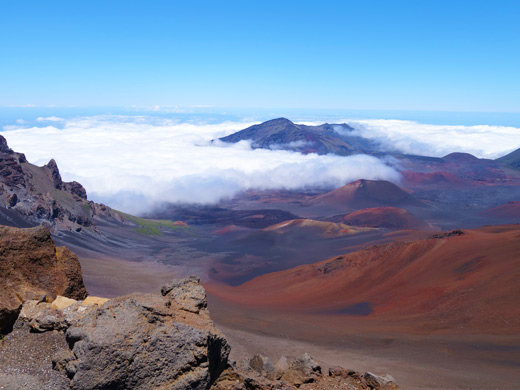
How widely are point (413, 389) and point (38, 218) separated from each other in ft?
155

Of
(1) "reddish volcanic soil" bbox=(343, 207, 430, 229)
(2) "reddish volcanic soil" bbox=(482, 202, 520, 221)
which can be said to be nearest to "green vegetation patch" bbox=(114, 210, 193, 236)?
(1) "reddish volcanic soil" bbox=(343, 207, 430, 229)

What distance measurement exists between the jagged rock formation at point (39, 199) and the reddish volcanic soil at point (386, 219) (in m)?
44.3

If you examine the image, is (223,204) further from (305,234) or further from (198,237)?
(305,234)

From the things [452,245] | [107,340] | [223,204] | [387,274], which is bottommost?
[223,204]

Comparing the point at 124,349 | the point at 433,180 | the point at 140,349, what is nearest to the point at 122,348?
the point at 124,349

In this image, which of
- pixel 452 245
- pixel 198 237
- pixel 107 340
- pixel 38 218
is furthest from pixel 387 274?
pixel 198 237

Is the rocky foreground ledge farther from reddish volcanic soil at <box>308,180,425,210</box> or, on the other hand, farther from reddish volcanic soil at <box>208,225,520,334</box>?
reddish volcanic soil at <box>308,180,425,210</box>

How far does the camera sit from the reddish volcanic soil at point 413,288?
858 inches

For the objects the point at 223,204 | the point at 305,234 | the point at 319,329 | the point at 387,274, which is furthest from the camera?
the point at 223,204

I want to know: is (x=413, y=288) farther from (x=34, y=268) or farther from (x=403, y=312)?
(x=34, y=268)

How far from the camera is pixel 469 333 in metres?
19.6

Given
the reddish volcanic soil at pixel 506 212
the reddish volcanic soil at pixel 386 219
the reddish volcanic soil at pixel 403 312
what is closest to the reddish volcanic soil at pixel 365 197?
the reddish volcanic soil at pixel 506 212

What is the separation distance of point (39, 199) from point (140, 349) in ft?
177

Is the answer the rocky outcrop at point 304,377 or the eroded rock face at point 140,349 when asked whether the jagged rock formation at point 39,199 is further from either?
the eroded rock face at point 140,349
